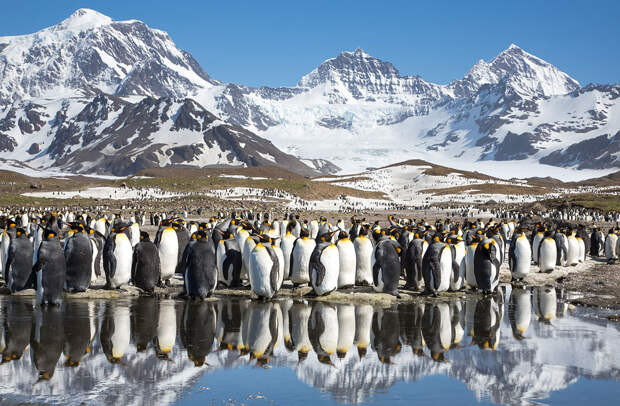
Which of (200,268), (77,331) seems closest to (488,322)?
(200,268)

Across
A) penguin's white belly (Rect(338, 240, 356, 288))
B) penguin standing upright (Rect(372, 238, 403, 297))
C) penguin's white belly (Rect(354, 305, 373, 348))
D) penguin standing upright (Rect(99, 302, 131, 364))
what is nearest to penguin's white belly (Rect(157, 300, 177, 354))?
penguin standing upright (Rect(99, 302, 131, 364))

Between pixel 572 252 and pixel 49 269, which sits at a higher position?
pixel 49 269

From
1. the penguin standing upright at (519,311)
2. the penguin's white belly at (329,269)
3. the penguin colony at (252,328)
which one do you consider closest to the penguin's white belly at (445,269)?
the penguin colony at (252,328)

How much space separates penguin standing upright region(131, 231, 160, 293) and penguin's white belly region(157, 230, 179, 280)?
813 mm

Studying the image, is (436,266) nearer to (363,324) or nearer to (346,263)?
(346,263)

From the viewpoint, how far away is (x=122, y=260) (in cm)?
1142

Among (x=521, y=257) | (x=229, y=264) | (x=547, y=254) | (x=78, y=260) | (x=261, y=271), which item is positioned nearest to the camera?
(x=78, y=260)

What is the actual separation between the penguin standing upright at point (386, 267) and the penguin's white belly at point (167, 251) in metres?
3.86

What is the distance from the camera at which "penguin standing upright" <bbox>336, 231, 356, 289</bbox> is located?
11906mm

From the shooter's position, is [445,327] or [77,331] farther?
[445,327]

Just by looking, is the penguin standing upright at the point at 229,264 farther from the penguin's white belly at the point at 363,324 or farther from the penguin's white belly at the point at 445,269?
the penguin's white belly at the point at 445,269

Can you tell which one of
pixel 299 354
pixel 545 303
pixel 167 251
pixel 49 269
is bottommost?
pixel 299 354

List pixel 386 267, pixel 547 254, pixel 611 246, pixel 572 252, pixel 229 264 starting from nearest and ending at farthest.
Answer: pixel 386 267 < pixel 229 264 < pixel 547 254 < pixel 572 252 < pixel 611 246

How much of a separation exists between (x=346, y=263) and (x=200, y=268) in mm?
2734
